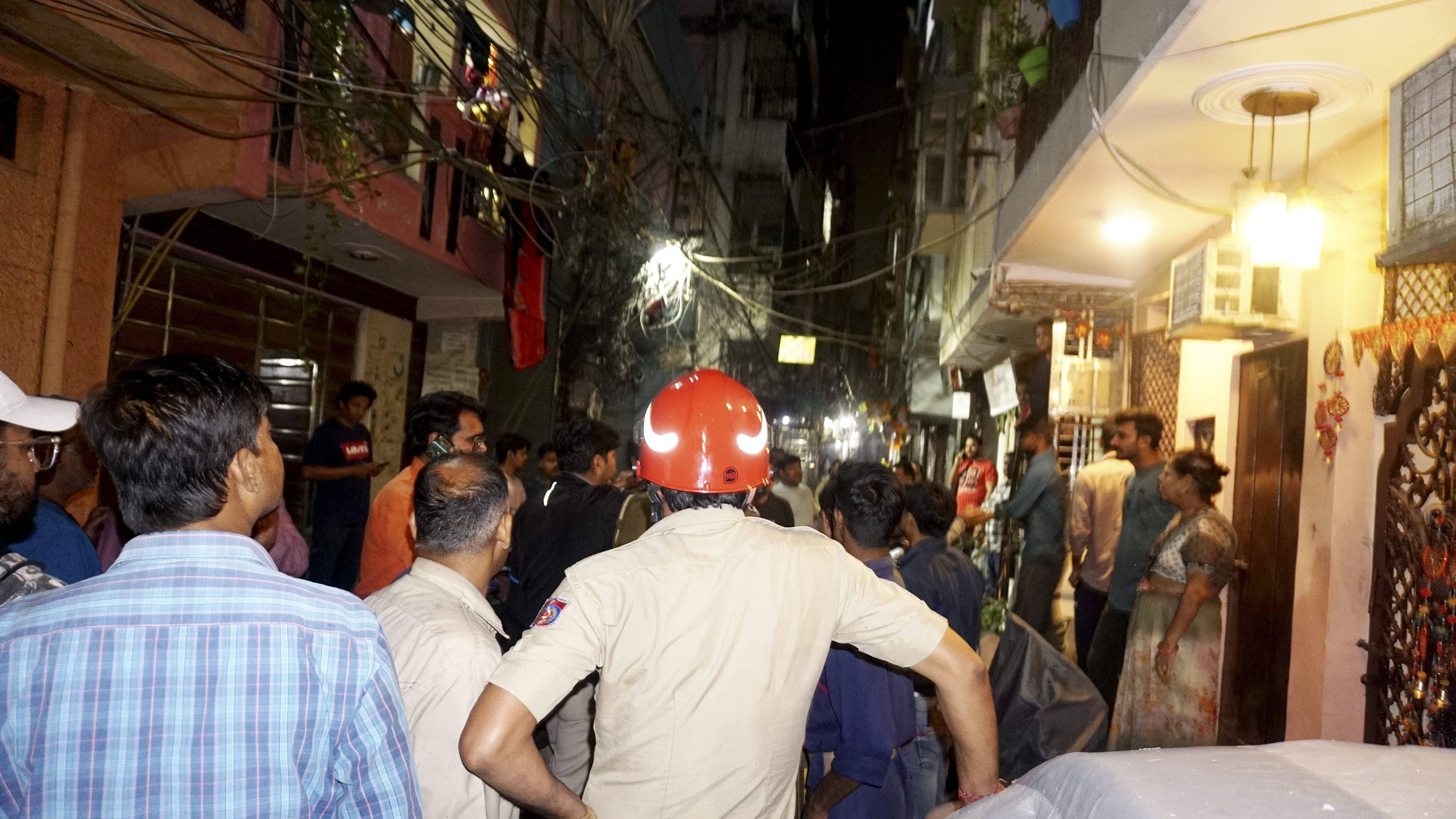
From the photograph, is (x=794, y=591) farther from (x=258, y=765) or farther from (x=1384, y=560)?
(x=1384, y=560)

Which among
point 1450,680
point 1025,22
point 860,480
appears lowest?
point 1450,680

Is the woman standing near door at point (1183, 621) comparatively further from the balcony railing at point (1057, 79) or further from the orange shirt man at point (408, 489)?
the orange shirt man at point (408, 489)

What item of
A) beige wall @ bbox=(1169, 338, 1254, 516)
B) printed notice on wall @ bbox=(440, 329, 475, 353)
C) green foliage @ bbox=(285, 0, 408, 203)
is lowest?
beige wall @ bbox=(1169, 338, 1254, 516)

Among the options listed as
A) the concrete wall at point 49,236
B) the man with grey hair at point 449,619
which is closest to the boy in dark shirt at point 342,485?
Answer: the concrete wall at point 49,236

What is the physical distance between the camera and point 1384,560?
4.38m

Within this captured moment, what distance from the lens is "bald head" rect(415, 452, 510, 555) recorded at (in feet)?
8.65

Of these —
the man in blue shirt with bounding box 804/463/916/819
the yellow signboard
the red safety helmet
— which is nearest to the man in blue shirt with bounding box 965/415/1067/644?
the man in blue shirt with bounding box 804/463/916/819

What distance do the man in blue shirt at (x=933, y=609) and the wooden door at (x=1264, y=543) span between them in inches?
99.0

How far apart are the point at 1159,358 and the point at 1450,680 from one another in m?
4.54

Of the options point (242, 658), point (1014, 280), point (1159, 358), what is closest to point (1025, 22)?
point (1014, 280)

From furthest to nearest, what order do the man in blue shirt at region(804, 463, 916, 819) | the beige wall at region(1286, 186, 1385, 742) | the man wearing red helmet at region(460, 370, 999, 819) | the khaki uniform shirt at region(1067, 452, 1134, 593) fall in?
the khaki uniform shirt at region(1067, 452, 1134, 593)
the beige wall at region(1286, 186, 1385, 742)
the man in blue shirt at region(804, 463, 916, 819)
the man wearing red helmet at region(460, 370, 999, 819)

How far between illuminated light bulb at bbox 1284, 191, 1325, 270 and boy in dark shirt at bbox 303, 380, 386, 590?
6.67 metres

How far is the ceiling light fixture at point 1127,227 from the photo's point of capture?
658 centimetres

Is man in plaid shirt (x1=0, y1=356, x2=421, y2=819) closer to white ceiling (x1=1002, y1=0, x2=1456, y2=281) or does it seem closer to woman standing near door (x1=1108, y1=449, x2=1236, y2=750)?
white ceiling (x1=1002, y1=0, x2=1456, y2=281)
